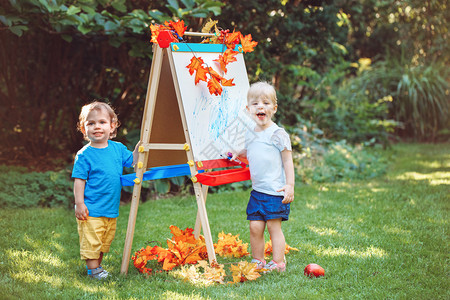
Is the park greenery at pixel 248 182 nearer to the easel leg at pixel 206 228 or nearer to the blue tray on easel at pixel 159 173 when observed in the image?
the easel leg at pixel 206 228

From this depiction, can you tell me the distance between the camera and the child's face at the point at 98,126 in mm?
3211

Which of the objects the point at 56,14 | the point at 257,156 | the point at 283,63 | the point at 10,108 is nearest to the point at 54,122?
the point at 10,108

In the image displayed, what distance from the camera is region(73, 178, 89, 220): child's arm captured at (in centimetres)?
312

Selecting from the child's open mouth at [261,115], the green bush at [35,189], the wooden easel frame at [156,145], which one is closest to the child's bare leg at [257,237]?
the wooden easel frame at [156,145]

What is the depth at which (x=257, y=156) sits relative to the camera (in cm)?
326

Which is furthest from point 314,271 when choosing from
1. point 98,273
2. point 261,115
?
point 98,273

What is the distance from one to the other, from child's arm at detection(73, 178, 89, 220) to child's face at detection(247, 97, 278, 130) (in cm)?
127

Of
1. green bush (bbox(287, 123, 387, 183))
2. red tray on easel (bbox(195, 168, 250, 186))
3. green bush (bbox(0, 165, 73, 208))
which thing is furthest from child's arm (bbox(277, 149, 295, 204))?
green bush (bbox(287, 123, 387, 183))

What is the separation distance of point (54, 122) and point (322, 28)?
446 centimetres

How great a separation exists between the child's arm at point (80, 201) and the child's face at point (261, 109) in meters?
1.27

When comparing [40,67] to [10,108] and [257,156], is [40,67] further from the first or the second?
[257,156]

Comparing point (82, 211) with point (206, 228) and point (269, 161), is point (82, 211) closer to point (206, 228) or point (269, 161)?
point (206, 228)

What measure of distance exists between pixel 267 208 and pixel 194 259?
70cm

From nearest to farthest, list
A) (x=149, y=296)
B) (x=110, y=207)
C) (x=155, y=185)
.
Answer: (x=149, y=296)
(x=110, y=207)
(x=155, y=185)
